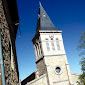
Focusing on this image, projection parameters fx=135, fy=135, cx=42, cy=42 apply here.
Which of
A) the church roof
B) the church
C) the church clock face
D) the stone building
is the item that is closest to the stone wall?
the church

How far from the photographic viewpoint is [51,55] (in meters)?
25.8

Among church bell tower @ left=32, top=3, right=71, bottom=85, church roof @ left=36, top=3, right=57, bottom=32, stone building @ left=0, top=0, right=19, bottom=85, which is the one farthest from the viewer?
church roof @ left=36, top=3, right=57, bottom=32

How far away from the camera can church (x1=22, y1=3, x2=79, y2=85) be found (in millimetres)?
24050

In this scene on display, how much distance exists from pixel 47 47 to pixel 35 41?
14.5 feet

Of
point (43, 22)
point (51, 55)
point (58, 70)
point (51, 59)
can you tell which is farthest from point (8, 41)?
point (43, 22)

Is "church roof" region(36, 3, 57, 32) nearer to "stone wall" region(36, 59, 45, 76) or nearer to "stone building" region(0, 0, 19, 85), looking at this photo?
"stone wall" region(36, 59, 45, 76)

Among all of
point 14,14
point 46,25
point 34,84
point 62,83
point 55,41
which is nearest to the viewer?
point 14,14

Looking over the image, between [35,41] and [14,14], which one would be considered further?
[35,41]

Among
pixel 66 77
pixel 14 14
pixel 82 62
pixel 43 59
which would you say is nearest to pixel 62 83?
pixel 66 77

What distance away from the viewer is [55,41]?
27594 mm

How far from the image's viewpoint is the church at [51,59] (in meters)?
24.0

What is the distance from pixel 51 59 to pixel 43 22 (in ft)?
29.7

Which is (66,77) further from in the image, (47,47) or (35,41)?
(35,41)

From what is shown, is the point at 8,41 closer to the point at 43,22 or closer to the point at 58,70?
the point at 58,70
